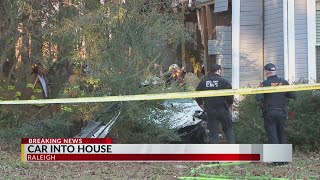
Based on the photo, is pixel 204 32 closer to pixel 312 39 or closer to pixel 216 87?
pixel 312 39

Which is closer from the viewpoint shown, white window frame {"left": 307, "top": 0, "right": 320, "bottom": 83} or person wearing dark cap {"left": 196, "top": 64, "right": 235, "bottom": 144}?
person wearing dark cap {"left": 196, "top": 64, "right": 235, "bottom": 144}

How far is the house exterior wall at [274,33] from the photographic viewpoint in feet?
50.0

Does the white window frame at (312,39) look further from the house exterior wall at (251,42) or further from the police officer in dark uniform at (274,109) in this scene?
the police officer in dark uniform at (274,109)

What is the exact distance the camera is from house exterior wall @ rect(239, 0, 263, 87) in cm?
1608

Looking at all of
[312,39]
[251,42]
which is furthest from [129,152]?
[251,42]

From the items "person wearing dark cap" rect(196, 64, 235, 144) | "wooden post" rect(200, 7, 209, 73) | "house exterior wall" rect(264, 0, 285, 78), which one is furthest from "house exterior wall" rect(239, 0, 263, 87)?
"person wearing dark cap" rect(196, 64, 235, 144)

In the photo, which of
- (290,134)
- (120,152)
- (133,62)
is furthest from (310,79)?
(120,152)

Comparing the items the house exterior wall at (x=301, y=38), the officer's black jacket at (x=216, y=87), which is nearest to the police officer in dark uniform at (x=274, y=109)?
the officer's black jacket at (x=216, y=87)

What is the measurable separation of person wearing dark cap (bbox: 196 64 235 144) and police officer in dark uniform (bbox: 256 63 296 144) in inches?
26.5

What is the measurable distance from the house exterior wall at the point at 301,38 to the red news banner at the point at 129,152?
4861mm

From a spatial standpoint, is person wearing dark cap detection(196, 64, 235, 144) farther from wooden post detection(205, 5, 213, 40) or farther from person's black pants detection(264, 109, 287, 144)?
wooden post detection(205, 5, 213, 40)

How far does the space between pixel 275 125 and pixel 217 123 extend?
1.03 metres

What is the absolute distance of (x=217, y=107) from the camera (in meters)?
11.6

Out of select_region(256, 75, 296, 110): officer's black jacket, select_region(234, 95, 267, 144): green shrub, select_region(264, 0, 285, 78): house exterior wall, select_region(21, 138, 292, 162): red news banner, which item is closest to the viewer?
select_region(21, 138, 292, 162): red news banner
